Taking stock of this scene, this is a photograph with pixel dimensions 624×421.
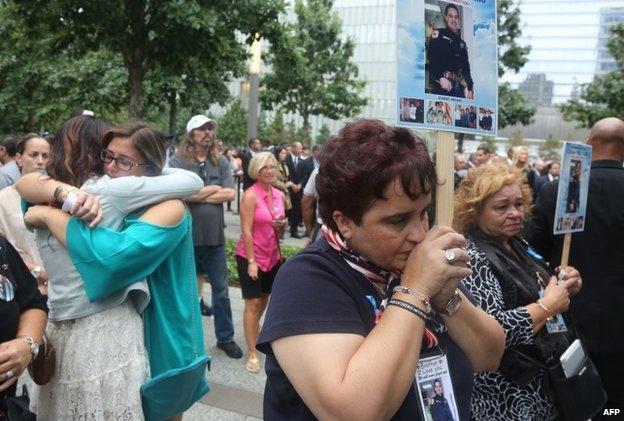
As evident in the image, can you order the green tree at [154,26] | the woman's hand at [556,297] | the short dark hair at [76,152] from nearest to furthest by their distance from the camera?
the short dark hair at [76,152]
the woman's hand at [556,297]
the green tree at [154,26]

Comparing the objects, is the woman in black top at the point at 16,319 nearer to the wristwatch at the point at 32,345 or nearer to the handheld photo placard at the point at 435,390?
the wristwatch at the point at 32,345

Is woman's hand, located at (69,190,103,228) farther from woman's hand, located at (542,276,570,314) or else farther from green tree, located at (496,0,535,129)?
green tree, located at (496,0,535,129)

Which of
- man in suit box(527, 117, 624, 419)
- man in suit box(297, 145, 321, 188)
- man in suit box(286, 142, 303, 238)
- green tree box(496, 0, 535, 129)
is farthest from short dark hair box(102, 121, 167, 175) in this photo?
green tree box(496, 0, 535, 129)

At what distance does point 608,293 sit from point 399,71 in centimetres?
224

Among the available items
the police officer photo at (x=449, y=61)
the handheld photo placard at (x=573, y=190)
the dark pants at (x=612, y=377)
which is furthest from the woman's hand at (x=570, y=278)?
the police officer photo at (x=449, y=61)

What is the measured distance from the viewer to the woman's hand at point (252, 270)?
4961 mm

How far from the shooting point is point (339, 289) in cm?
144

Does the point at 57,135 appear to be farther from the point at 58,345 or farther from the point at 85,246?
the point at 58,345

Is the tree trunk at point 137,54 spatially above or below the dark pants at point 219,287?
above

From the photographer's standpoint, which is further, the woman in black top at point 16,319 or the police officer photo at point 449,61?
the woman in black top at point 16,319

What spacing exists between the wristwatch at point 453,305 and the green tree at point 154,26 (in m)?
5.82

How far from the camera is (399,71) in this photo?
175 centimetres

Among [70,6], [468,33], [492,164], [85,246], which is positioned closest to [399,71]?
[468,33]

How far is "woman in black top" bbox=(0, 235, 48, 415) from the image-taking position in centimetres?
202
